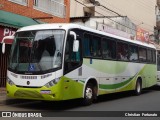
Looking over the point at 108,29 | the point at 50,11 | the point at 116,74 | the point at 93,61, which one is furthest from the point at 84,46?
the point at 108,29

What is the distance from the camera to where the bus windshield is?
1202 cm

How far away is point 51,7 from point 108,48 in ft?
28.1

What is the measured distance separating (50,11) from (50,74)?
1175cm

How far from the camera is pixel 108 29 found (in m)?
26.9

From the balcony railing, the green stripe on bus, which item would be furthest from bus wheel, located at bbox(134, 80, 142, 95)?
the balcony railing

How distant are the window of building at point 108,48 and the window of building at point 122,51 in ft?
1.81

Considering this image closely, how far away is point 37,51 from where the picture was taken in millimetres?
12273

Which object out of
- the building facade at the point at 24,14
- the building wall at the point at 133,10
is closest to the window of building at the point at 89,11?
the building wall at the point at 133,10

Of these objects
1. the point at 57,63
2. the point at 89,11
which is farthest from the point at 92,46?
the point at 89,11

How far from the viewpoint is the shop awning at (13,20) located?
17.2 metres

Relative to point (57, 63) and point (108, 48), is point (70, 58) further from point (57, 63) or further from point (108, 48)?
point (108, 48)

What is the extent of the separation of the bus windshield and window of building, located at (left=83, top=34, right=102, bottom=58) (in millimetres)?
1604

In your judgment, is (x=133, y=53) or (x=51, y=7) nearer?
(x=133, y=53)

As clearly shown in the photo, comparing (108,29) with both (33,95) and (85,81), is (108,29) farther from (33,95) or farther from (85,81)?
(33,95)
